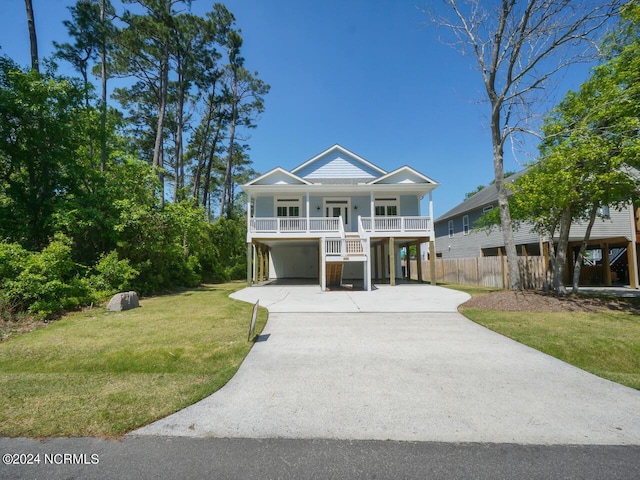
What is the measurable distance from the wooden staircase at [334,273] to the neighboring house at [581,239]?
8.78 metres

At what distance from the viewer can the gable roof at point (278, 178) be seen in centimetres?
1794

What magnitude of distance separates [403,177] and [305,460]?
56.8 feet

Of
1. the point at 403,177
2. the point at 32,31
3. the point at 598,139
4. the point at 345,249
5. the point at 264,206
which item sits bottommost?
the point at 345,249

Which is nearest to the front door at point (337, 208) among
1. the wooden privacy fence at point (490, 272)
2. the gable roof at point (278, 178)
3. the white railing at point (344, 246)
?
Answer: the gable roof at point (278, 178)

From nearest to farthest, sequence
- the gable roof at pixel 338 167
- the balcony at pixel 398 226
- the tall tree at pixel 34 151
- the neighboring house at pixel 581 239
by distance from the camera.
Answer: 1. the tall tree at pixel 34 151
2. the neighboring house at pixel 581 239
3. the balcony at pixel 398 226
4. the gable roof at pixel 338 167

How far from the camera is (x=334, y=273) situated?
1505 cm

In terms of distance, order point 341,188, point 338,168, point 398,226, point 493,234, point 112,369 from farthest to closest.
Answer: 1. point 493,234
2. point 338,168
3. point 341,188
4. point 398,226
5. point 112,369

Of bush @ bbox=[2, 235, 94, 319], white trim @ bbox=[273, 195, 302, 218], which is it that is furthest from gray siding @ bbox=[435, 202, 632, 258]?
bush @ bbox=[2, 235, 94, 319]

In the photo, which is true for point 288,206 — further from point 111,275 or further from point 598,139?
point 598,139

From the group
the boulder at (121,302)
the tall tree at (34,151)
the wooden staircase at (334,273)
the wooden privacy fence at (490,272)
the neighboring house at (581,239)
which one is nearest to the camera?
the boulder at (121,302)

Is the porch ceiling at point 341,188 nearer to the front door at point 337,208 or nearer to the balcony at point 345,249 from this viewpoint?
the front door at point 337,208

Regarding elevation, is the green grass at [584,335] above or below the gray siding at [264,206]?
below

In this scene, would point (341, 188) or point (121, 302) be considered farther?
point (341, 188)

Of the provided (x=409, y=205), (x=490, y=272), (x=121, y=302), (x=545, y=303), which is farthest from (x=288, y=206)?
(x=545, y=303)
